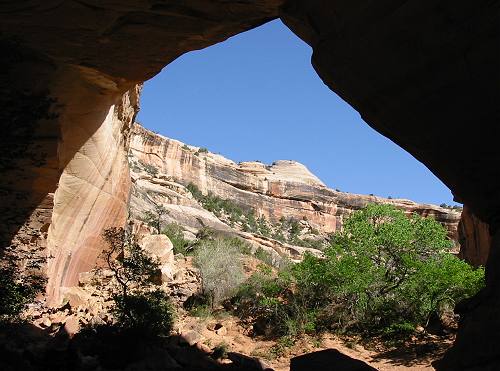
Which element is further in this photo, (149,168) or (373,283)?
(149,168)

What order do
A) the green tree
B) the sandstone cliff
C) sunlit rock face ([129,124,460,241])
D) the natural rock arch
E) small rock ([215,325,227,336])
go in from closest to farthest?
the natural rock arch, small rock ([215,325,227,336]), the green tree, the sandstone cliff, sunlit rock face ([129,124,460,241])

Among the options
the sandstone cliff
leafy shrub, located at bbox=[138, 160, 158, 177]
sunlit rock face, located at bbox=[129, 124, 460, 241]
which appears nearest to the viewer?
the sandstone cliff

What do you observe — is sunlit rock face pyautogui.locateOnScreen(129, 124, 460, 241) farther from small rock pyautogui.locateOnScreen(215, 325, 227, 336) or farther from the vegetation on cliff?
small rock pyautogui.locateOnScreen(215, 325, 227, 336)

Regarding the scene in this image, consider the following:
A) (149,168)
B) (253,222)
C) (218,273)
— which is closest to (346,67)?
(218,273)

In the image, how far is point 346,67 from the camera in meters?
5.77

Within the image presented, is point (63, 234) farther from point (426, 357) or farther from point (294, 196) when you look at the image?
point (294, 196)

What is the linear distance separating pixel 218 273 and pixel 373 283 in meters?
6.03

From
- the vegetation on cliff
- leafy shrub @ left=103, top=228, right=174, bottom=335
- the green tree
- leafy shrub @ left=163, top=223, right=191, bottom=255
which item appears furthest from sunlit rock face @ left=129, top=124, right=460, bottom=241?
leafy shrub @ left=103, top=228, right=174, bottom=335

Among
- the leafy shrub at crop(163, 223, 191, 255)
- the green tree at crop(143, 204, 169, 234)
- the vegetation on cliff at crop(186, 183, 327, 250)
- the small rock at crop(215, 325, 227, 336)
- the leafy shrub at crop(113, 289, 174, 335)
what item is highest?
the vegetation on cliff at crop(186, 183, 327, 250)

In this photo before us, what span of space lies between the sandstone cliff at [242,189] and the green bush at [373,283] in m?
18.7

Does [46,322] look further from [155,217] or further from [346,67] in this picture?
[155,217]

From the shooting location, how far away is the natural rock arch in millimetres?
4895

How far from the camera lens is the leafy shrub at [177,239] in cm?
2284

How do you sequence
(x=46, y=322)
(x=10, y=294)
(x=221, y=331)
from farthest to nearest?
1. (x=221, y=331)
2. (x=46, y=322)
3. (x=10, y=294)
